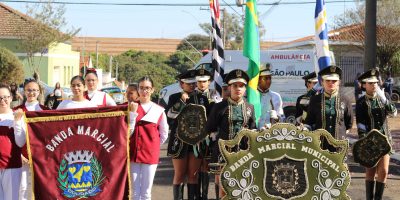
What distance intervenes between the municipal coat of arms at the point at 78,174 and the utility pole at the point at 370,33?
428 inches

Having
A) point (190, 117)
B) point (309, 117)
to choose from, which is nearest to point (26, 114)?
point (190, 117)

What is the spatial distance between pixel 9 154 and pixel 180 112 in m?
2.59

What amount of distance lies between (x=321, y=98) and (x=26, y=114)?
3.53m

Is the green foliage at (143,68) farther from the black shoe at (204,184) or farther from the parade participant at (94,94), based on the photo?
the parade participant at (94,94)

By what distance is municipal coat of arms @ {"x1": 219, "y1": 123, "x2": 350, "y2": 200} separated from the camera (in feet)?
23.3

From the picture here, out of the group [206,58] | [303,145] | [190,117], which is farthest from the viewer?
[206,58]

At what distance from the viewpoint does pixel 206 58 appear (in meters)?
21.3

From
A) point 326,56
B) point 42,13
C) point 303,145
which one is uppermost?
point 42,13

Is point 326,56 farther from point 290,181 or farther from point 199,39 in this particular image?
point 199,39

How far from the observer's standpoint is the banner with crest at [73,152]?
756 cm

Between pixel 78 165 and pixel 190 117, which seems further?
Result: pixel 190 117

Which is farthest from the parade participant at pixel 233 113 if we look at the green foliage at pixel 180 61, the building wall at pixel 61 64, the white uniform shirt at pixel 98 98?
the green foliage at pixel 180 61

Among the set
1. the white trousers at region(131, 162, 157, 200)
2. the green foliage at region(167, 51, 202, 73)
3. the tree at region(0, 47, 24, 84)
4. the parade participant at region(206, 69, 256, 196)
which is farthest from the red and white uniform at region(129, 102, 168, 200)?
the green foliage at region(167, 51, 202, 73)

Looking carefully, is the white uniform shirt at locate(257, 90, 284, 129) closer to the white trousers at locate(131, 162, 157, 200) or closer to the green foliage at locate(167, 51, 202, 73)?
the white trousers at locate(131, 162, 157, 200)
